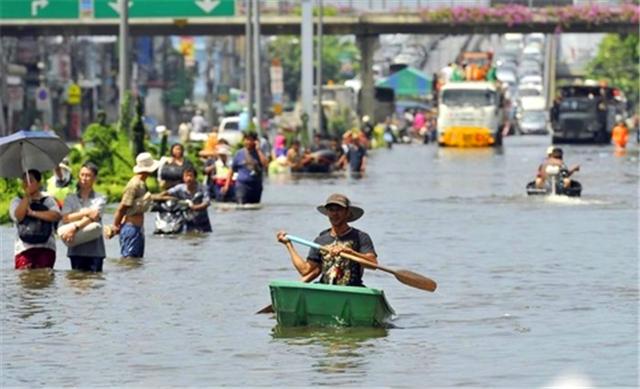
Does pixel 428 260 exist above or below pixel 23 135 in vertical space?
below

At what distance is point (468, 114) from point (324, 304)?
67.2 m

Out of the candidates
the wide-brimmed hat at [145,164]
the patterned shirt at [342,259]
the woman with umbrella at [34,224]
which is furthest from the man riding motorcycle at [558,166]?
the patterned shirt at [342,259]

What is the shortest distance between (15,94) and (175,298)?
224 ft

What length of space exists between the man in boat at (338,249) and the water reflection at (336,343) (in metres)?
0.44

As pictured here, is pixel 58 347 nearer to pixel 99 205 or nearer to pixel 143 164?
pixel 99 205

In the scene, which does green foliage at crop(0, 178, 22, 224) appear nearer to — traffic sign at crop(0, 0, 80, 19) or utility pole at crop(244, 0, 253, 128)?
utility pole at crop(244, 0, 253, 128)

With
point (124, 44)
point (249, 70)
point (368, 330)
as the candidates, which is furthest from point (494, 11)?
point (368, 330)

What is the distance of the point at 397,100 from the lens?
13012 cm

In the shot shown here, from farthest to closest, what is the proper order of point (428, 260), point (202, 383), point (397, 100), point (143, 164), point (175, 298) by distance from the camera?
point (397, 100) < point (428, 260) < point (143, 164) < point (175, 298) < point (202, 383)

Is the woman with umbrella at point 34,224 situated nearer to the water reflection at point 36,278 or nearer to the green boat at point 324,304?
the water reflection at point 36,278

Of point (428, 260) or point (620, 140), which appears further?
point (620, 140)

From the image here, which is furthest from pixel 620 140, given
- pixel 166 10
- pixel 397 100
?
pixel 397 100

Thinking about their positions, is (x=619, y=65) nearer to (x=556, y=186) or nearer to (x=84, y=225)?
(x=556, y=186)

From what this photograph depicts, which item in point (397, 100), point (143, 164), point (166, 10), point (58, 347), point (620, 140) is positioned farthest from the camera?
point (397, 100)
